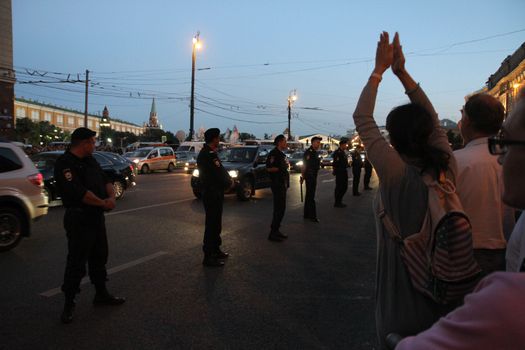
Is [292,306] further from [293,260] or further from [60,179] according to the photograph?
[60,179]

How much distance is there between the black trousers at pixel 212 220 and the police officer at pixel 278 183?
1.66m

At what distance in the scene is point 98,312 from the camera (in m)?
4.08

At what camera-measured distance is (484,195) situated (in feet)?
7.59

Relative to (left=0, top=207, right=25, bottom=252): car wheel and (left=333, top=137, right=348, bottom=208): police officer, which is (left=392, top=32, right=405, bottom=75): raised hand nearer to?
(left=0, top=207, right=25, bottom=252): car wheel

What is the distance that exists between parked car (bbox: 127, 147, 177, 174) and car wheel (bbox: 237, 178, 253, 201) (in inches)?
563

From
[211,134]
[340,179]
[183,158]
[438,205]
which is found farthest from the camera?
[183,158]

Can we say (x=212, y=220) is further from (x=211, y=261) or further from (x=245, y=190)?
(x=245, y=190)

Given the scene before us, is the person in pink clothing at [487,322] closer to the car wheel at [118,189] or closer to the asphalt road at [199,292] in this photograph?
the asphalt road at [199,292]

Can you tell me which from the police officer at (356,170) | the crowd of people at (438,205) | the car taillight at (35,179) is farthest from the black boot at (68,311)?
the police officer at (356,170)

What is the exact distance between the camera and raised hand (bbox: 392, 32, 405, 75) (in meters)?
2.09

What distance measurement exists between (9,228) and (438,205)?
6655 millimetres

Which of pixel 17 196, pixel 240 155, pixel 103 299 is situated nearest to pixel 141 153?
pixel 240 155

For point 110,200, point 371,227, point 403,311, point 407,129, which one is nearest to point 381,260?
point 403,311

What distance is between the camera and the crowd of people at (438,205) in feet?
2.74
